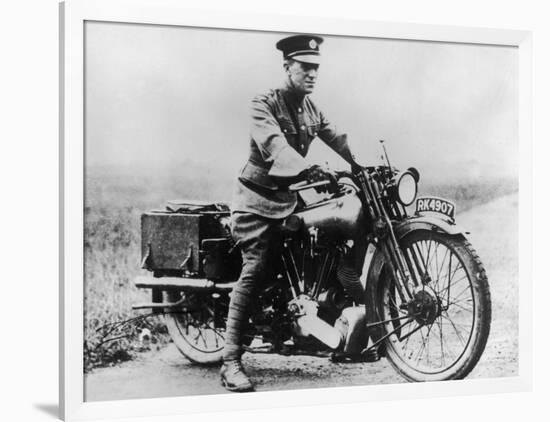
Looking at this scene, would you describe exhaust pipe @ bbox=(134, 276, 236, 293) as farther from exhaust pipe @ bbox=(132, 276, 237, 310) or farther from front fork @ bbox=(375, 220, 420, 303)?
front fork @ bbox=(375, 220, 420, 303)

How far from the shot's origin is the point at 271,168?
5637 mm

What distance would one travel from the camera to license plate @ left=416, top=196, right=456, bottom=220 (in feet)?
19.6

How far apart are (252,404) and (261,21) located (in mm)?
2210

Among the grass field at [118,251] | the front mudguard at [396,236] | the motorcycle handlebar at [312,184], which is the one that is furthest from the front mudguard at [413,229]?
the grass field at [118,251]

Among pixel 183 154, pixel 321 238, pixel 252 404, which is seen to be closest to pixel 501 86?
pixel 321 238

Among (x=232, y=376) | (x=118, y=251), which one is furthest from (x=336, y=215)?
(x=118, y=251)

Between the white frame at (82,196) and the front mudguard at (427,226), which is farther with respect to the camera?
the front mudguard at (427,226)

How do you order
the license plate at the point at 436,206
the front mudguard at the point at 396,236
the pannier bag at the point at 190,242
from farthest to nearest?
the license plate at the point at 436,206
the front mudguard at the point at 396,236
the pannier bag at the point at 190,242

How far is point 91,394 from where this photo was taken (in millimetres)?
5352

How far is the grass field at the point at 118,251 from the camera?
210 inches

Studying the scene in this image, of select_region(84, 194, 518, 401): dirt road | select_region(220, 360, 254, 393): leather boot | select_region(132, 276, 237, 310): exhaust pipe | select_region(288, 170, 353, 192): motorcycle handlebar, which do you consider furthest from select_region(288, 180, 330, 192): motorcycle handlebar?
select_region(220, 360, 254, 393): leather boot

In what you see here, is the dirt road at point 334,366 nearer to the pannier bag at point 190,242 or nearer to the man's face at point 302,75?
the pannier bag at point 190,242

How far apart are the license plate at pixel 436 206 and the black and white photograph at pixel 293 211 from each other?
0.01 metres

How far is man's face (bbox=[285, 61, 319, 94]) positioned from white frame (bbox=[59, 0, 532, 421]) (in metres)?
0.20
